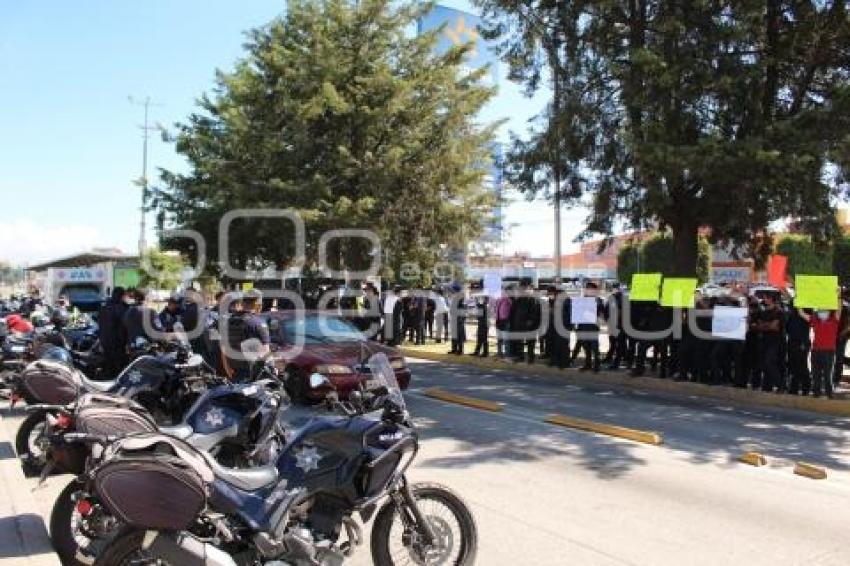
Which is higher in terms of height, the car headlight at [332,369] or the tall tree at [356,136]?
the tall tree at [356,136]

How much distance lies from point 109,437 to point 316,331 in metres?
7.92

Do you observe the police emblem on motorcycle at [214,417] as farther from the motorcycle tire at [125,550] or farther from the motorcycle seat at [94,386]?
the motorcycle tire at [125,550]

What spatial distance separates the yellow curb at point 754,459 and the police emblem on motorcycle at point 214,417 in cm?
580

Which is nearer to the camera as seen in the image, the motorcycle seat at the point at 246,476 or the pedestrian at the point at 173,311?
the motorcycle seat at the point at 246,476

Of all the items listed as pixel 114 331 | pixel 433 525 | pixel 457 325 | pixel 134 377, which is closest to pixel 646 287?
pixel 457 325

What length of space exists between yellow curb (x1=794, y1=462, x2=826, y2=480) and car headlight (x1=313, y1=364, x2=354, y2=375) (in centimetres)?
580

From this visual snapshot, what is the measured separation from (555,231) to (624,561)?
18.6m

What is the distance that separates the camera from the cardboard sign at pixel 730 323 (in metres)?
14.1

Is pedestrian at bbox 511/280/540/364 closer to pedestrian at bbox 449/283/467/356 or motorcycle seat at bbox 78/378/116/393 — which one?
pedestrian at bbox 449/283/467/356

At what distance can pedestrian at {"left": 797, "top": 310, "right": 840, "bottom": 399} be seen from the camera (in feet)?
42.2

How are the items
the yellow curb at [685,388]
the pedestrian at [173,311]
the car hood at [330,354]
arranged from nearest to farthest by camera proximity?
the car hood at [330,354]
the yellow curb at [685,388]
the pedestrian at [173,311]

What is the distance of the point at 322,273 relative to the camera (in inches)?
1099

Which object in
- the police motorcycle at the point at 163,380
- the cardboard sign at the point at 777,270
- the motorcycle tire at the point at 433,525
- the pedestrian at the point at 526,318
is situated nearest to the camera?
the motorcycle tire at the point at 433,525

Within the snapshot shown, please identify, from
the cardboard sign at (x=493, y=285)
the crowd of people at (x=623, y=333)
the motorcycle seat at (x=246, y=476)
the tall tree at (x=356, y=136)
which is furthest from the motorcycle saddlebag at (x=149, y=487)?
the tall tree at (x=356, y=136)
